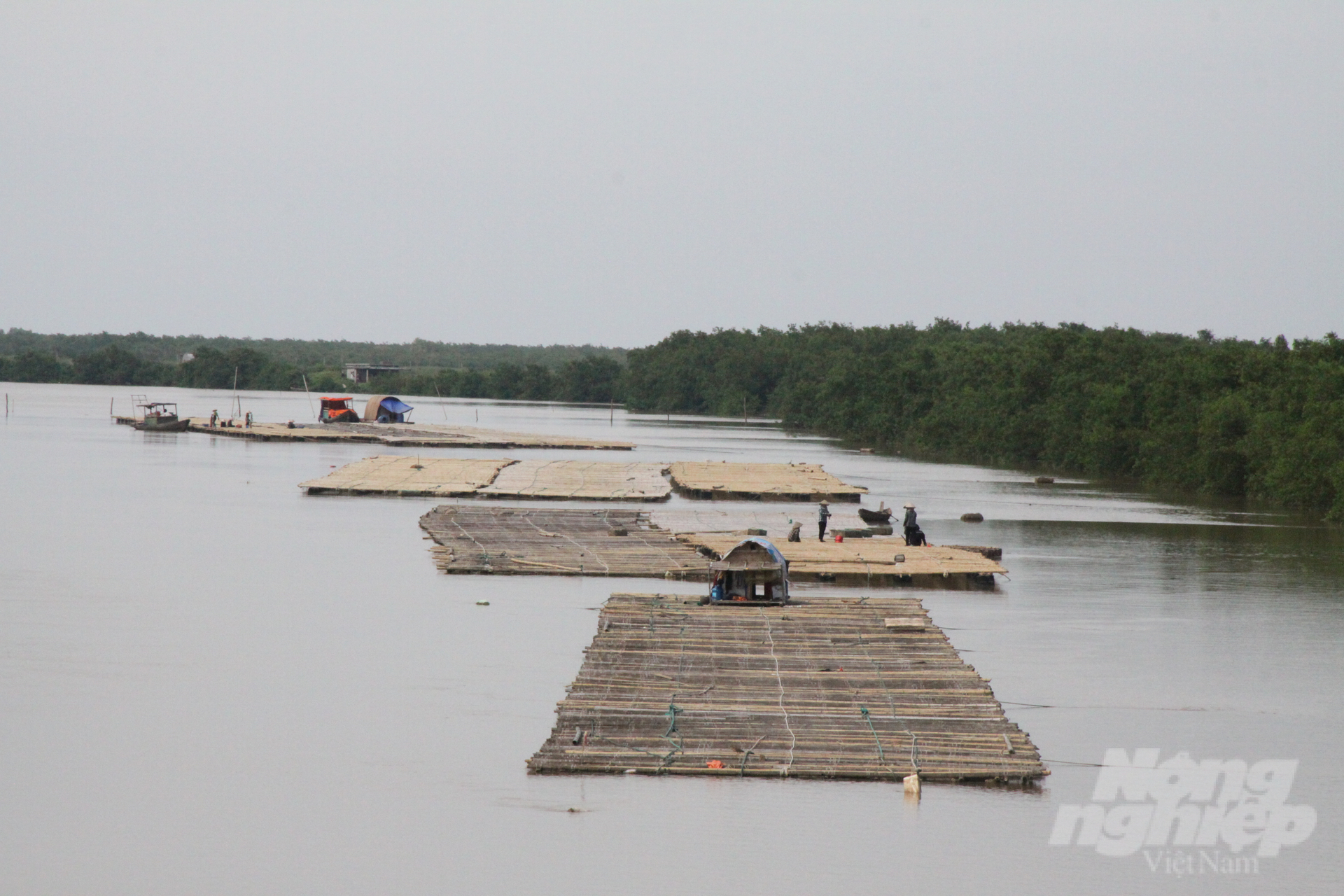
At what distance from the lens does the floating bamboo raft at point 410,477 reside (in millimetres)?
40938

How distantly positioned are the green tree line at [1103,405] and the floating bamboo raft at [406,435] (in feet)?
57.9

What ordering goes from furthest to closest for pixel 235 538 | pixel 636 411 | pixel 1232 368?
1. pixel 636 411
2. pixel 1232 368
3. pixel 235 538

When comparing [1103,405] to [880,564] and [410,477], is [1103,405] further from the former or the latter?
[880,564]

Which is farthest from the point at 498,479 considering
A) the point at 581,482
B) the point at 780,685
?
the point at 780,685

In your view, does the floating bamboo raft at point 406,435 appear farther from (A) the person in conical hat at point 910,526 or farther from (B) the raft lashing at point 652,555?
(A) the person in conical hat at point 910,526

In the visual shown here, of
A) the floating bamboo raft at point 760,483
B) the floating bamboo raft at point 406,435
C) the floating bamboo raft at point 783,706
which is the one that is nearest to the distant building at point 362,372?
the floating bamboo raft at point 406,435

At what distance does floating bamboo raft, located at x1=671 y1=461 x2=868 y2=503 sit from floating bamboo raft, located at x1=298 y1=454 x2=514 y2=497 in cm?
599

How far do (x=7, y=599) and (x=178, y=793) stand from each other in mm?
11395

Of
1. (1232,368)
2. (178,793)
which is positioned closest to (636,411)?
(1232,368)

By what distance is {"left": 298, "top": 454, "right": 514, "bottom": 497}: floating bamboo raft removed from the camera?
40.9m

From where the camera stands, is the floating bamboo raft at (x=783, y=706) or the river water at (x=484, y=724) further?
the floating bamboo raft at (x=783, y=706)

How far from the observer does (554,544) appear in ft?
94.8

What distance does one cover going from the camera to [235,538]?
32219mm

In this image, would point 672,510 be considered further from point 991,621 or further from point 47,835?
point 47,835
